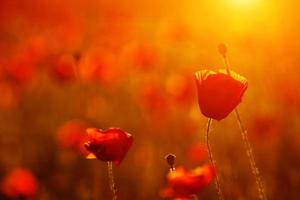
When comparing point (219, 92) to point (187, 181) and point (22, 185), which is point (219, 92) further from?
point (22, 185)

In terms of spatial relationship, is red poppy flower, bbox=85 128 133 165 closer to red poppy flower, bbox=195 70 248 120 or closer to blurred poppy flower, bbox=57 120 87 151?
red poppy flower, bbox=195 70 248 120

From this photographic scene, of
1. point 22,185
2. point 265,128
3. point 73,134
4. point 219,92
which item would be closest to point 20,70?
point 73,134

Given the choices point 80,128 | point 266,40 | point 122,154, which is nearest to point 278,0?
point 266,40

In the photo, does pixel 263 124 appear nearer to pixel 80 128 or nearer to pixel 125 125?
pixel 80 128

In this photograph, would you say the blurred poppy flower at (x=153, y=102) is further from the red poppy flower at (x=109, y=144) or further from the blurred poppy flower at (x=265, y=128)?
the red poppy flower at (x=109, y=144)

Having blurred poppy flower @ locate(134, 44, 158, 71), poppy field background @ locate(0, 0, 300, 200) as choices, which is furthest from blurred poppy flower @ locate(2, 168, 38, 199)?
blurred poppy flower @ locate(134, 44, 158, 71)
